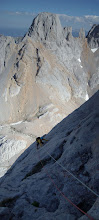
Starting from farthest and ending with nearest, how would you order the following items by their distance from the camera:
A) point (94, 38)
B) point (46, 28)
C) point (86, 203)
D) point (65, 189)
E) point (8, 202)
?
1. point (94, 38)
2. point (46, 28)
3. point (8, 202)
4. point (65, 189)
5. point (86, 203)

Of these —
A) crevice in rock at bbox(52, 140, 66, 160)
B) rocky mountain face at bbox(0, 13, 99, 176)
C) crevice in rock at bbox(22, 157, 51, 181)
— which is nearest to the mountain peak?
rocky mountain face at bbox(0, 13, 99, 176)

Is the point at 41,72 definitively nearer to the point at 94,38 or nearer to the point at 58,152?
the point at 94,38

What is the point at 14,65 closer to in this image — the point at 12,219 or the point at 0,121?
the point at 0,121

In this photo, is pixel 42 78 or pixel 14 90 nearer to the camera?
pixel 14 90

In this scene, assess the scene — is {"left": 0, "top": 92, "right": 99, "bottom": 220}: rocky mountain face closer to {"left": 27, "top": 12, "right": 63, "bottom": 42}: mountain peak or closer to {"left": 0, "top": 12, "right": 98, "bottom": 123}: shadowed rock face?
{"left": 0, "top": 12, "right": 98, "bottom": 123}: shadowed rock face

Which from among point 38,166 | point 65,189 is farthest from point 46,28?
point 65,189

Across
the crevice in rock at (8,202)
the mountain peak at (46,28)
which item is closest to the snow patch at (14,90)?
the mountain peak at (46,28)

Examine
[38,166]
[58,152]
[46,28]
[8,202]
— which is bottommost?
[58,152]

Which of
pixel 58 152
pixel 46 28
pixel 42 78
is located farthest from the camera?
pixel 46 28

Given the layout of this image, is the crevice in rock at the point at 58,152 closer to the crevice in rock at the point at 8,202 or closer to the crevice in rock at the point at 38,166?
the crevice in rock at the point at 38,166
